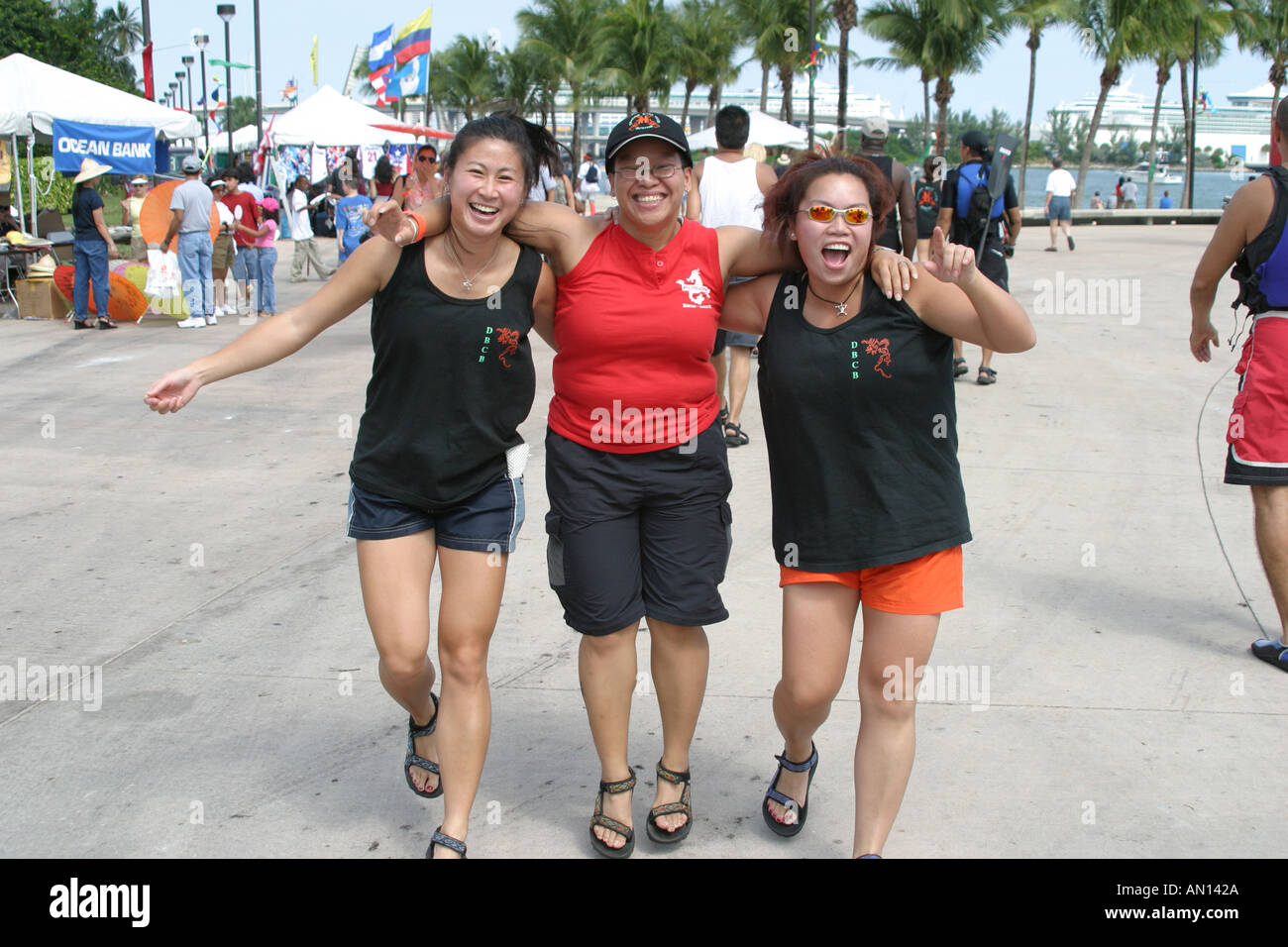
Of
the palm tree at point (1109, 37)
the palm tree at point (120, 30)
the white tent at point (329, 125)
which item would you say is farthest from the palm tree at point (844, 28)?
the palm tree at point (120, 30)

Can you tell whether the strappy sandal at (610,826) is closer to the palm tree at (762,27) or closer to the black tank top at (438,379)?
the black tank top at (438,379)

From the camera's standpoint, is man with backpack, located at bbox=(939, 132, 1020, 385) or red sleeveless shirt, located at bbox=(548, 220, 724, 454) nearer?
red sleeveless shirt, located at bbox=(548, 220, 724, 454)

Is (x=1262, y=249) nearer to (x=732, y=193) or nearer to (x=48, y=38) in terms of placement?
(x=732, y=193)

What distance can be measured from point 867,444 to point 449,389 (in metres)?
1.06

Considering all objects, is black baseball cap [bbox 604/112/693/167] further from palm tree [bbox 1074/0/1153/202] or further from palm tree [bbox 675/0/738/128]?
palm tree [bbox 675/0/738/128]

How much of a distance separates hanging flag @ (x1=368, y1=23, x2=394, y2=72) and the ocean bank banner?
→ 13.7 m

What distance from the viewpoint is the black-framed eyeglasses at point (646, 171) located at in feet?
10.1

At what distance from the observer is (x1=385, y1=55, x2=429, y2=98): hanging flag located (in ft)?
89.5

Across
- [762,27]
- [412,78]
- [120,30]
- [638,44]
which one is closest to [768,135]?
[412,78]

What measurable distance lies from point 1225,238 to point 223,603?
164 inches

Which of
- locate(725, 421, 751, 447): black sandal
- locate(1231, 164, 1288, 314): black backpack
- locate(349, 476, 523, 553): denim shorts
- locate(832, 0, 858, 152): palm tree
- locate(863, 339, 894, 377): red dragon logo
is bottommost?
locate(725, 421, 751, 447): black sandal

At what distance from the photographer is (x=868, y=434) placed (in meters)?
2.97

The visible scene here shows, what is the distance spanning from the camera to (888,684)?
3.00m

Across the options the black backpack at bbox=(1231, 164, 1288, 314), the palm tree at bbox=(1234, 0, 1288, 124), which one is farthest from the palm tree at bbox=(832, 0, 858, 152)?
the black backpack at bbox=(1231, 164, 1288, 314)
